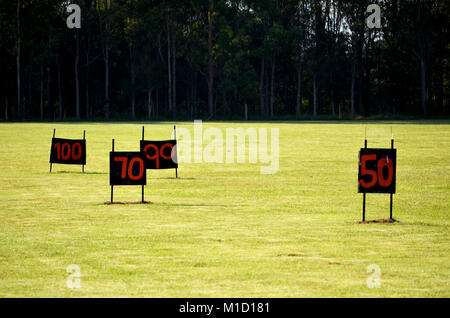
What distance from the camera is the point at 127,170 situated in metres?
17.6

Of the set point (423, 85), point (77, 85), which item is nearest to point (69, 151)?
point (423, 85)

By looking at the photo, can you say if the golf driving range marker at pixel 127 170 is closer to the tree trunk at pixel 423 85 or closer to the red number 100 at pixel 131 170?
the red number 100 at pixel 131 170

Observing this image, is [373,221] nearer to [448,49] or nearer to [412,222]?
[412,222]

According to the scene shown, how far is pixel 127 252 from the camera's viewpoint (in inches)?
483

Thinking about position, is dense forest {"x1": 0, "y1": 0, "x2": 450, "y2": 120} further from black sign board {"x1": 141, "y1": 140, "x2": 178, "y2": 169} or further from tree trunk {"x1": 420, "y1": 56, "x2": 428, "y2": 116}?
black sign board {"x1": 141, "y1": 140, "x2": 178, "y2": 169}

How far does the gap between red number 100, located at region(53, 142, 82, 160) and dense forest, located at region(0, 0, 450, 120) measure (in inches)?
2617

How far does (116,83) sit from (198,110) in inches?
478

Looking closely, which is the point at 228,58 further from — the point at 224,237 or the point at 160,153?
the point at 224,237

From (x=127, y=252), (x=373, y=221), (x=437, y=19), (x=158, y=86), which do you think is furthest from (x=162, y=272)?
(x=158, y=86)

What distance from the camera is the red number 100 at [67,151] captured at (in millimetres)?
26719

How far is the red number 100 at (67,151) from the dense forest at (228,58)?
66.5 meters

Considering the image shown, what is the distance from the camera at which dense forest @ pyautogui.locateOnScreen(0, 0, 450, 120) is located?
92562 millimetres

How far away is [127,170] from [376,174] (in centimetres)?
581

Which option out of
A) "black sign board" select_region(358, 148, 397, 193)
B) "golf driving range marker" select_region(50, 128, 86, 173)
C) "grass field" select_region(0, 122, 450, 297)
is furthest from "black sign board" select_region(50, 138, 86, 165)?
"black sign board" select_region(358, 148, 397, 193)
